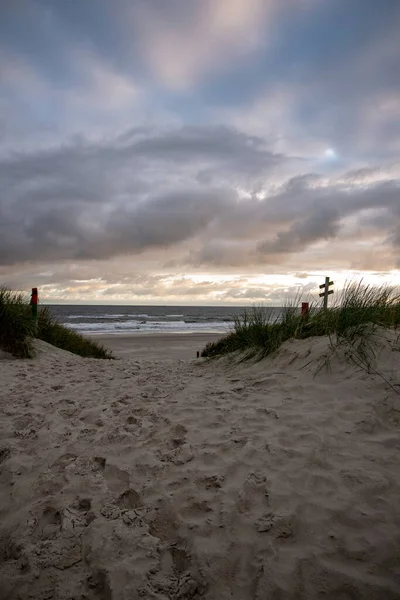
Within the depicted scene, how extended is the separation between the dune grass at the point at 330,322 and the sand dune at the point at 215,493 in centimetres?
53

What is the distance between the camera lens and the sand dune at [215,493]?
2.17 meters

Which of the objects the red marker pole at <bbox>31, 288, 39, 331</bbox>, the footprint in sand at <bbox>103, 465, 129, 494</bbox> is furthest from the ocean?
the footprint in sand at <bbox>103, 465, 129, 494</bbox>

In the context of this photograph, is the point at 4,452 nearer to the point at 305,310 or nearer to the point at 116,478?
the point at 116,478

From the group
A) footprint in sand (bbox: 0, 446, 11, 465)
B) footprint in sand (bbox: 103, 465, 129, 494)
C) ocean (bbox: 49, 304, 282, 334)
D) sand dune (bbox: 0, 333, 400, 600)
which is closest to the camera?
sand dune (bbox: 0, 333, 400, 600)

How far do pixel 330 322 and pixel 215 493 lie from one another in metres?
4.34

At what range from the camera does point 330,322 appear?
645cm

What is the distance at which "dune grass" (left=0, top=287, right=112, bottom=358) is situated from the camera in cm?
931

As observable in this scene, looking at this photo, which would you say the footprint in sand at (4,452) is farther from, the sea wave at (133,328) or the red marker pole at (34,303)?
the sea wave at (133,328)

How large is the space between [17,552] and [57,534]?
25 centimetres

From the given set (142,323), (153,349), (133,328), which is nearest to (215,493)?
(153,349)

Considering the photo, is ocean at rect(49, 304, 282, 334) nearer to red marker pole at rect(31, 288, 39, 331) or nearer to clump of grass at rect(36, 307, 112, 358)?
clump of grass at rect(36, 307, 112, 358)

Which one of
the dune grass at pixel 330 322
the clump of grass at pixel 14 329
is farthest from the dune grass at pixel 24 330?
the dune grass at pixel 330 322

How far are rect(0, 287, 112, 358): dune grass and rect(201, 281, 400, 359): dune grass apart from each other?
547 cm

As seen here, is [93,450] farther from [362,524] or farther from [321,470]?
[362,524]
